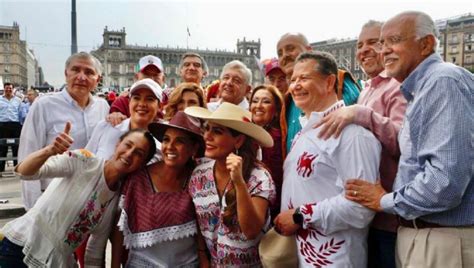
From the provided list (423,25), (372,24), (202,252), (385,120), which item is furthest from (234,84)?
(423,25)

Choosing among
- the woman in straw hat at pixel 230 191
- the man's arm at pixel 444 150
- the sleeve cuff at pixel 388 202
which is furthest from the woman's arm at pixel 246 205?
the man's arm at pixel 444 150

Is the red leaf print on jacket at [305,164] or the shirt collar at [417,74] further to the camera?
the red leaf print on jacket at [305,164]

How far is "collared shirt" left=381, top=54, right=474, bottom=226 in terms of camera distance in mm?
1825

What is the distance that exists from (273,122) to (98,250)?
1.49m

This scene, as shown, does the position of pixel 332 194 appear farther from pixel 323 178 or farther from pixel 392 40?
pixel 392 40

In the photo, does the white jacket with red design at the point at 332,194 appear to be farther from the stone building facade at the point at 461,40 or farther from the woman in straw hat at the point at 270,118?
the stone building facade at the point at 461,40

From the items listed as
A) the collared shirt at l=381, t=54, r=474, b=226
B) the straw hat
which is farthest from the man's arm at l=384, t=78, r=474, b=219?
the straw hat

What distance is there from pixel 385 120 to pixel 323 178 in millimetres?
465

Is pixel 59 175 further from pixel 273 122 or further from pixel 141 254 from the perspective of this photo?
pixel 273 122

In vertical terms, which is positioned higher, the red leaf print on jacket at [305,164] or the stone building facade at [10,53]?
the stone building facade at [10,53]

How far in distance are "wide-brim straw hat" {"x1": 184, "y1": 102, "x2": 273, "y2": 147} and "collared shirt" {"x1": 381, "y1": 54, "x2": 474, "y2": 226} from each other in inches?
31.3

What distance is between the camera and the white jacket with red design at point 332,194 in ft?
6.86

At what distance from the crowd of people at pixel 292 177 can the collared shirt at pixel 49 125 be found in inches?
17.2

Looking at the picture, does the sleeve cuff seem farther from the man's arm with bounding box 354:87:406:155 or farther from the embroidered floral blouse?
the embroidered floral blouse
